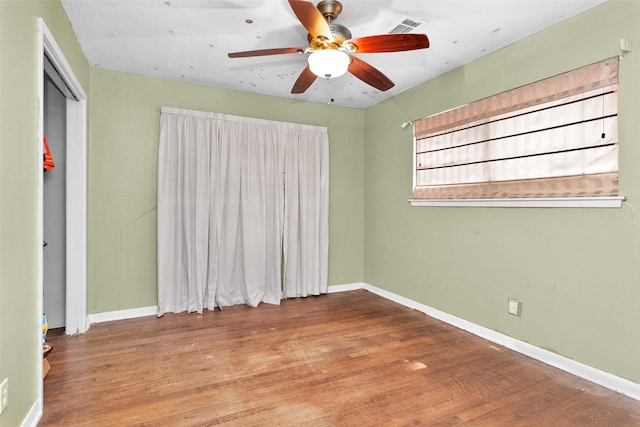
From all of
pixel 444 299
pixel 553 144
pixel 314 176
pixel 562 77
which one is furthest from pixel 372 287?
pixel 562 77

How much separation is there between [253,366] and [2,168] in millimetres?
1849

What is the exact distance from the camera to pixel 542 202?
2.50 meters

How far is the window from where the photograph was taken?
219 centimetres

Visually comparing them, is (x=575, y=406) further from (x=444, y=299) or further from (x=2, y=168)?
(x=2, y=168)

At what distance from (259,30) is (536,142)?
2286mm

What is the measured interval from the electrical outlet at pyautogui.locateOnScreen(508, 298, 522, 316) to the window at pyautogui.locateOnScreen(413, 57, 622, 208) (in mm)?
850

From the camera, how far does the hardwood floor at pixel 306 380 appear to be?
1.86 metres

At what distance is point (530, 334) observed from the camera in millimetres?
→ 2611

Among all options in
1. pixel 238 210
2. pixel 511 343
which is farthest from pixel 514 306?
pixel 238 210

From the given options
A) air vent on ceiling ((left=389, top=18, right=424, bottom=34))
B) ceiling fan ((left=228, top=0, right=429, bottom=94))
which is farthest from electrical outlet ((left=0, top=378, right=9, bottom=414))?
air vent on ceiling ((left=389, top=18, right=424, bottom=34))

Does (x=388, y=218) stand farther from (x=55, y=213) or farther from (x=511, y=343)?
(x=55, y=213)

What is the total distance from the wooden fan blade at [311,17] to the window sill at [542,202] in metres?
1.91

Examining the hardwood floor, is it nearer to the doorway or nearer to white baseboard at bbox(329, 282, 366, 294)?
the doorway

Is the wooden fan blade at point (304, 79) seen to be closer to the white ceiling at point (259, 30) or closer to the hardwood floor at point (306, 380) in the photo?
the white ceiling at point (259, 30)
